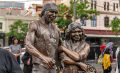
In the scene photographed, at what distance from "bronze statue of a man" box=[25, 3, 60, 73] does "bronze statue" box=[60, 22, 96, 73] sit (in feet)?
0.89

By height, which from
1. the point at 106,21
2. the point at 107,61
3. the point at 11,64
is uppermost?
the point at 11,64

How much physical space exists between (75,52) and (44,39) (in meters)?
0.56

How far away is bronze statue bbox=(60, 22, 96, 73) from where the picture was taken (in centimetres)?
586

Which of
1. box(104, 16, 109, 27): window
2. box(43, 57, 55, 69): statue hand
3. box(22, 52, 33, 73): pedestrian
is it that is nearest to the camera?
box(43, 57, 55, 69): statue hand

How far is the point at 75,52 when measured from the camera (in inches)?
235

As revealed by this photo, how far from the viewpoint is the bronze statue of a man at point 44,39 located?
6.16 metres

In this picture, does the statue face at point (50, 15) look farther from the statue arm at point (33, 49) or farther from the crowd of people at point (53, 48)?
the statue arm at point (33, 49)

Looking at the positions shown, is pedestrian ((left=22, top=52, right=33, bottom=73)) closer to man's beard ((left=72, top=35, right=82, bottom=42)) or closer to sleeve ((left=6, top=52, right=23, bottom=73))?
man's beard ((left=72, top=35, right=82, bottom=42))

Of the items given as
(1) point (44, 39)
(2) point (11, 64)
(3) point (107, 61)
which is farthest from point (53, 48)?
(3) point (107, 61)

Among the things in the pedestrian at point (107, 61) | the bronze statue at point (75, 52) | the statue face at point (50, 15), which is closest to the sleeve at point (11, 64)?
the bronze statue at point (75, 52)

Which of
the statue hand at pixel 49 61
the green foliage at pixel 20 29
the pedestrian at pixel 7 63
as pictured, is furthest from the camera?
the green foliage at pixel 20 29

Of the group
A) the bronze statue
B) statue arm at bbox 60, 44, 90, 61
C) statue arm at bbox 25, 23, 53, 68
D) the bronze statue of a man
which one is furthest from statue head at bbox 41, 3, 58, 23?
statue arm at bbox 60, 44, 90, 61

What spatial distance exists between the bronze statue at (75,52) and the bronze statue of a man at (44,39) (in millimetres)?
271

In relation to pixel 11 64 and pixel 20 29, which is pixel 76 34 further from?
pixel 20 29
